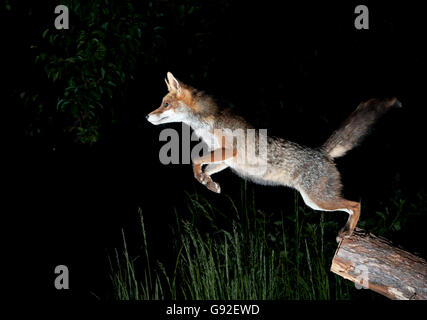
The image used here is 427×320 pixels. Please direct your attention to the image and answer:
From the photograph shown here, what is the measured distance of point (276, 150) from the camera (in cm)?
481

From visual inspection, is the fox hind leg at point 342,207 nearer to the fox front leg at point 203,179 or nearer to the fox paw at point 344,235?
the fox paw at point 344,235

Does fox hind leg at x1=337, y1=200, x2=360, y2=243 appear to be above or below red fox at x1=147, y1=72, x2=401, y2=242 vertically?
below

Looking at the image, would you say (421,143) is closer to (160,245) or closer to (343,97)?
(343,97)

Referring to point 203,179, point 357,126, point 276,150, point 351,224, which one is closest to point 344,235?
point 351,224

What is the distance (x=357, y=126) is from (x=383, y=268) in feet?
4.63

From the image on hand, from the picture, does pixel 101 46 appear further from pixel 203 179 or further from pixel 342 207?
pixel 342 207

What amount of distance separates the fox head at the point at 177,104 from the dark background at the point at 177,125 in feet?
3.75

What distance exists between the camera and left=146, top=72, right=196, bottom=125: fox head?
4914 millimetres

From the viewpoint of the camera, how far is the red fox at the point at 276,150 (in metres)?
4.54

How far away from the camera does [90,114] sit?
579 centimetres

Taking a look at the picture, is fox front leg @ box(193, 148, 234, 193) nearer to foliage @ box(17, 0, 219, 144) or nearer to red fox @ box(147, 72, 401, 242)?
red fox @ box(147, 72, 401, 242)

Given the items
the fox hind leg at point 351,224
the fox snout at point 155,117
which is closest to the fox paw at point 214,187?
the fox snout at point 155,117

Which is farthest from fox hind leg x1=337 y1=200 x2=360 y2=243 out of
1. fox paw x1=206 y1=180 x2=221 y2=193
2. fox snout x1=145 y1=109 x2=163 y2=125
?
fox snout x1=145 y1=109 x2=163 y2=125

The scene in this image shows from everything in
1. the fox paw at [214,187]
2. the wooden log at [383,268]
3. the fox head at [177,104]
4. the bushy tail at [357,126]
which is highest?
the fox head at [177,104]
